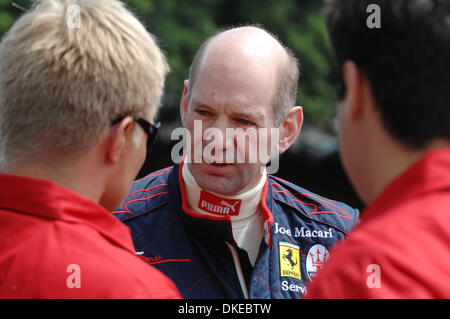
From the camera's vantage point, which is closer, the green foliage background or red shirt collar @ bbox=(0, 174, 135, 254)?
red shirt collar @ bbox=(0, 174, 135, 254)

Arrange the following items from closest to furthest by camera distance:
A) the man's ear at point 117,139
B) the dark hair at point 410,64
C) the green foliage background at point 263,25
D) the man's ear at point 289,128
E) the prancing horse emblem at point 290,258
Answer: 1. the dark hair at point 410,64
2. the man's ear at point 117,139
3. the prancing horse emblem at point 290,258
4. the man's ear at point 289,128
5. the green foliage background at point 263,25

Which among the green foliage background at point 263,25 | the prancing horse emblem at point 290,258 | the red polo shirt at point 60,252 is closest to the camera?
the red polo shirt at point 60,252

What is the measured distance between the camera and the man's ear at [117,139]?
5.48 ft

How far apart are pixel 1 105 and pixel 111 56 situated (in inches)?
14.2

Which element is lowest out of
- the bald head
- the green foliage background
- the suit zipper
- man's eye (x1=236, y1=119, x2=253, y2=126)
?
the suit zipper

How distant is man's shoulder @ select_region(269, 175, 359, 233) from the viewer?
2861mm

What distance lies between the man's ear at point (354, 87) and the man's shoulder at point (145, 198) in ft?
4.91

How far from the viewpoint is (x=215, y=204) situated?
2752 millimetres

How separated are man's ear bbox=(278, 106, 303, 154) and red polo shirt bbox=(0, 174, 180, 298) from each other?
163 cm

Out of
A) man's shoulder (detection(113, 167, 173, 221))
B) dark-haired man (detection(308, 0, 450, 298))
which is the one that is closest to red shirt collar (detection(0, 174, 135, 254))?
dark-haired man (detection(308, 0, 450, 298))

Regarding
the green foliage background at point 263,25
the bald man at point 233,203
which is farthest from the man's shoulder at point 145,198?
the green foliage background at point 263,25

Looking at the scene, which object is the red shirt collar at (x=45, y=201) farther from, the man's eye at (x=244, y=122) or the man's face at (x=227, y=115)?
the man's eye at (x=244, y=122)

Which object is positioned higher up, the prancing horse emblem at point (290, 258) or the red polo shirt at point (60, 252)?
the red polo shirt at point (60, 252)

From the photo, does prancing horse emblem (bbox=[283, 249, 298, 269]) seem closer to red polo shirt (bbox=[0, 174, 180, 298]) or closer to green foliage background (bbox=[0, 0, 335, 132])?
red polo shirt (bbox=[0, 174, 180, 298])
